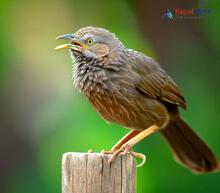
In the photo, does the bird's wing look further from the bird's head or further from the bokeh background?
the bokeh background

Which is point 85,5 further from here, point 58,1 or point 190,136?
point 190,136

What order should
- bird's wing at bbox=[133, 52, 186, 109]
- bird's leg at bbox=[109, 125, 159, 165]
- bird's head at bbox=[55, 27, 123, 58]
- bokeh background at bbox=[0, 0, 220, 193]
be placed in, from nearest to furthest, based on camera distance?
bird's leg at bbox=[109, 125, 159, 165], bird's head at bbox=[55, 27, 123, 58], bird's wing at bbox=[133, 52, 186, 109], bokeh background at bbox=[0, 0, 220, 193]

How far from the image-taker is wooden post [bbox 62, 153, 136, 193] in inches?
224

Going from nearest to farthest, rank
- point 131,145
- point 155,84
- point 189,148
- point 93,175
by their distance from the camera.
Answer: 1. point 93,175
2. point 131,145
3. point 155,84
4. point 189,148

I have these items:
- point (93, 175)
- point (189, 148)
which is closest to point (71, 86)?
point (189, 148)

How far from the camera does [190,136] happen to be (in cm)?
761

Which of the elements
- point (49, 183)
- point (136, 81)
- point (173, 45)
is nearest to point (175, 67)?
point (173, 45)

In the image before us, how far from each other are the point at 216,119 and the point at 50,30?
84.1 inches

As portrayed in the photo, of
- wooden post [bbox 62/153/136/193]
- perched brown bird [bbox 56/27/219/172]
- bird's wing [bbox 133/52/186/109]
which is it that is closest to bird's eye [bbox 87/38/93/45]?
perched brown bird [bbox 56/27/219/172]

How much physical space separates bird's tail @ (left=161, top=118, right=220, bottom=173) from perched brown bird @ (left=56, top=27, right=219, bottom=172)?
207 mm

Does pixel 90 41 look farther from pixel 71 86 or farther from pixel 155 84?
pixel 71 86

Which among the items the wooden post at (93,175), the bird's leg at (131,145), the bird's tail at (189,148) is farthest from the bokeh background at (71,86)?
the wooden post at (93,175)

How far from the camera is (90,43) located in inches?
264

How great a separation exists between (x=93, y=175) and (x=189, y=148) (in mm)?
2031
